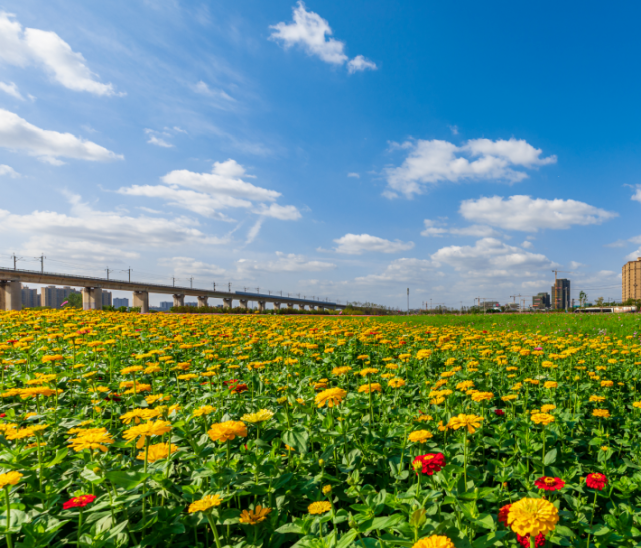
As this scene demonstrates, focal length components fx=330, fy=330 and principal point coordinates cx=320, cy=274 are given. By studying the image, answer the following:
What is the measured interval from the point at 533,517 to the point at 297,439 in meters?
1.40

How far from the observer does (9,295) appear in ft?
125

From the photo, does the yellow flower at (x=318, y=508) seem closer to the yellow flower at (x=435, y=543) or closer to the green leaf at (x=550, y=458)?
the yellow flower at (x=435, y=543)

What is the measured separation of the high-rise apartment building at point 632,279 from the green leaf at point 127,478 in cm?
14057

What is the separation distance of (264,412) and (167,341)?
461cm

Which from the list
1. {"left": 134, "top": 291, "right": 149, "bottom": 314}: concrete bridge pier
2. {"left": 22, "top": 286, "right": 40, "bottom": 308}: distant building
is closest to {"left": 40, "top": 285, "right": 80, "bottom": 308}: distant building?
{"left": 22, "top": 286, "right": 40, "bottom": 308}: distant building

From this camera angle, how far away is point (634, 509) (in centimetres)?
222

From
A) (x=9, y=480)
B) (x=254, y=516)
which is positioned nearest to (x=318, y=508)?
(x=254, y=516)

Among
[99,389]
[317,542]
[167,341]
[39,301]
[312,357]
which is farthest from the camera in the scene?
[39,301]

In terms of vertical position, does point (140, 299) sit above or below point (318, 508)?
below

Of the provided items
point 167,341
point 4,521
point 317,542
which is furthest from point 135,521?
point 167,341

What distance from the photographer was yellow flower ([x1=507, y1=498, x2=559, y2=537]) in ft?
4.17

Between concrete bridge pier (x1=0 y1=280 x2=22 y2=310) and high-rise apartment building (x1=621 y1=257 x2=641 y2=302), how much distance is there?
481 feet

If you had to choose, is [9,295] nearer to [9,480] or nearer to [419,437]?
[9,480]

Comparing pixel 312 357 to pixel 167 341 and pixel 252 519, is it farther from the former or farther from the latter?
pixel 252 519
